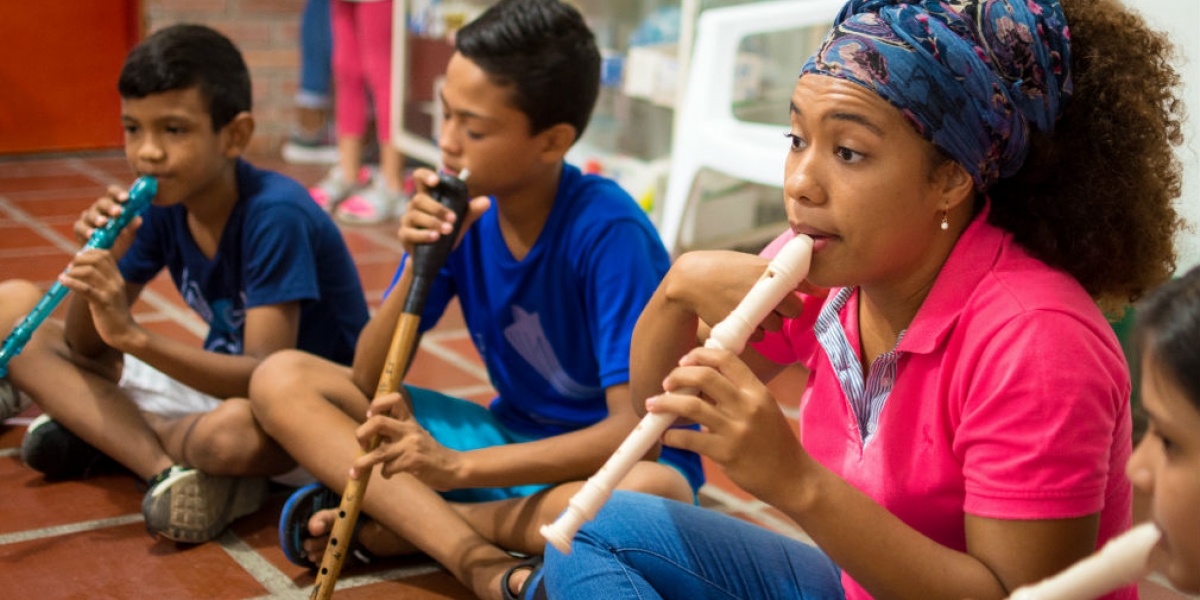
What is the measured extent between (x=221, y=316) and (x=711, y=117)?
51.7 inches

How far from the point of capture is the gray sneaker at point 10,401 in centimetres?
194

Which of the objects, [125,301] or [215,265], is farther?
[215,265]

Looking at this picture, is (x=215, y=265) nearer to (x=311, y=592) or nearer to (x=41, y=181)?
(x=311, y=592)

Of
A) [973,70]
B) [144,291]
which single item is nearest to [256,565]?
[973,70]

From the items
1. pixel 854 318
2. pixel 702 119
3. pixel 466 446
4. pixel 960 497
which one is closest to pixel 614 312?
pixel 466 446

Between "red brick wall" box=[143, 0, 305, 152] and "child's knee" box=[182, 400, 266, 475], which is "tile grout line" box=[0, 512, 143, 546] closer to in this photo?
"child's knee" box=[182, 400, 266, 475]

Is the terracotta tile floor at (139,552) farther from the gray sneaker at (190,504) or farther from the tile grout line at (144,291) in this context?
the tile grout line at (144,291)

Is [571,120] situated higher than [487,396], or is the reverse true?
[571,120]

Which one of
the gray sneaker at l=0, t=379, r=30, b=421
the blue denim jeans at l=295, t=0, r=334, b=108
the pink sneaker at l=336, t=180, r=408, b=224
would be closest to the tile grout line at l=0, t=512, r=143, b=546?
the gray sneaker at l=0, t=379, r=30, b=421

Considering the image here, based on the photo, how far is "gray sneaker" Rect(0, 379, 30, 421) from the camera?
1.94 meters

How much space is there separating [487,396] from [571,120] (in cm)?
68

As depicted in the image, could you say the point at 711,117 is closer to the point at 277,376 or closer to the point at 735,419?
the point at 277,376

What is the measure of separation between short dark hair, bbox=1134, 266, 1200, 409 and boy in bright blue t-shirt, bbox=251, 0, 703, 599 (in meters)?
0.73

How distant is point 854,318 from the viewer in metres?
1.16
